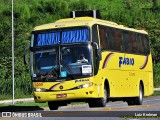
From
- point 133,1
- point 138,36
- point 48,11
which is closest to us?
point 138,36

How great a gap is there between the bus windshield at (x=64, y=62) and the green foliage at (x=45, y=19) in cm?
2403

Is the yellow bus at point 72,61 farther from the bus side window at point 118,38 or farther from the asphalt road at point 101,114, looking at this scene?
the bus side window at point 118,38

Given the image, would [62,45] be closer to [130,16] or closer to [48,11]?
[130,16]

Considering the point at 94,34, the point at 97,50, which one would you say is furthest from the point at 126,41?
the point at 97,50

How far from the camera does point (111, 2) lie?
133500 mm

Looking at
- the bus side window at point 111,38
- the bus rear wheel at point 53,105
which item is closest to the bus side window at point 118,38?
the bus side window at point 111,38

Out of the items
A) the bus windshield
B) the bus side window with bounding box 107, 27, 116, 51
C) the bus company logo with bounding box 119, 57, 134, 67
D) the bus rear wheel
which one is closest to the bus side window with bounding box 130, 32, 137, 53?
the bus company logo with bounding box 119, 57, 134, 67

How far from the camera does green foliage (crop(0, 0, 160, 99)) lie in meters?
56.2

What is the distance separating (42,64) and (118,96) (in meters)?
4.87

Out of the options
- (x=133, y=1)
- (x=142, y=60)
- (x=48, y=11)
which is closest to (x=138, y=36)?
(x=142, y=60)

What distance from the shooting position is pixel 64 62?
76.7ft

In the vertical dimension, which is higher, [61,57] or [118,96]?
[61,57]

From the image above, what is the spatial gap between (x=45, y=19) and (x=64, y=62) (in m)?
80.1

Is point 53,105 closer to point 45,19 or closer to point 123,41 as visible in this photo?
point 123,41
